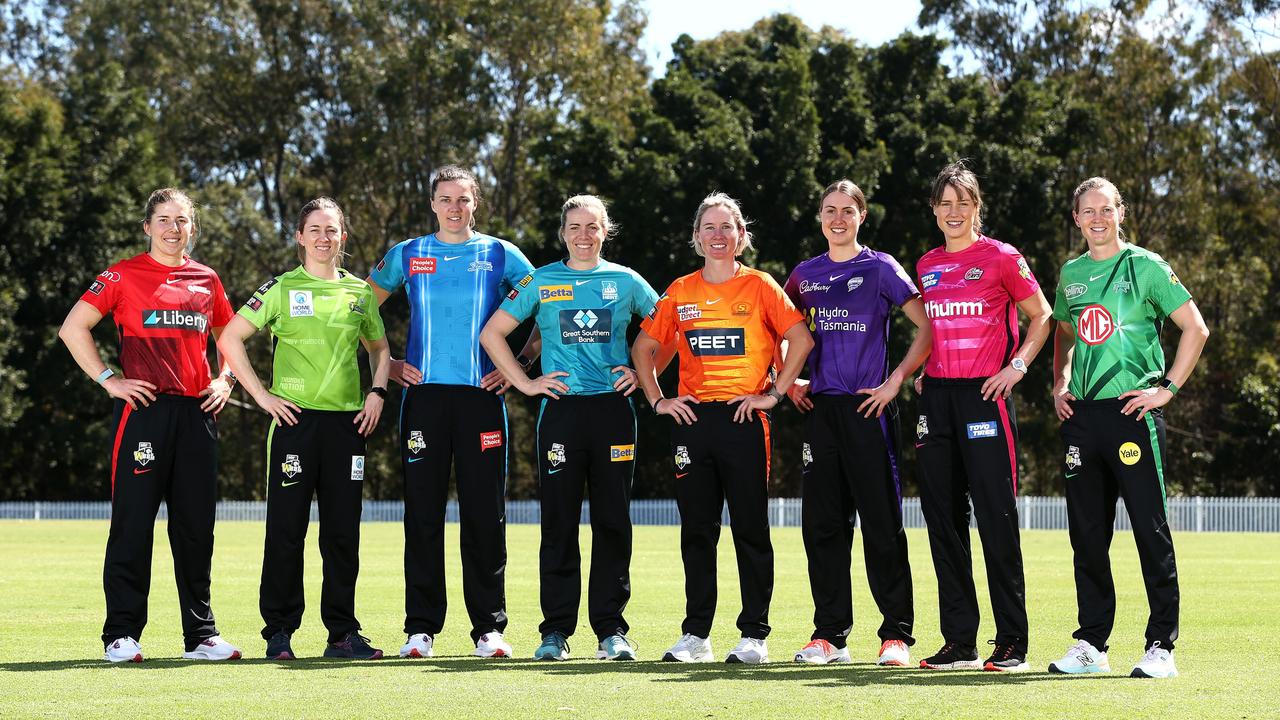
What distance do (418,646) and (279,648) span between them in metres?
0.77

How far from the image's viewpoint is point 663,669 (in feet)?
25.8

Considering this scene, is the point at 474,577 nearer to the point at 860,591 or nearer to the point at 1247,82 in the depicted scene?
the point at 860,591

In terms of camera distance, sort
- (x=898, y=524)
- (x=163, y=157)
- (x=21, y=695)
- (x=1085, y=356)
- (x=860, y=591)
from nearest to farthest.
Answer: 1. (x=21, y=695)
2. (x=1085, y=356)
3. (x=898, y=524)
4. (x=860, y=591)
5. (x=163, y=157)

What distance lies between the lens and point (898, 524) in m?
8.49

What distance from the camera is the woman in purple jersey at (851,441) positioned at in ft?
27.3

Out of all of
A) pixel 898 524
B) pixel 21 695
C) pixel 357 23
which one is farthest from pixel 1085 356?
pixel 357 23

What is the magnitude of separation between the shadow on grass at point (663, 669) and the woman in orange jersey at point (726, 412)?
47 cm

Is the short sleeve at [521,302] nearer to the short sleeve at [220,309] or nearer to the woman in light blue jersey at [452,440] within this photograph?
the woman in light blue jersey at [452,440]

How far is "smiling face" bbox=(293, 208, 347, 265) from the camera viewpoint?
8.74 metres

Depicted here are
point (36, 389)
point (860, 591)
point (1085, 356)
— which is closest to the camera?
point (1085, 356)

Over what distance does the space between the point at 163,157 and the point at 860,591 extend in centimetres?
3741

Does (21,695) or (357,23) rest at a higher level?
(357,23)

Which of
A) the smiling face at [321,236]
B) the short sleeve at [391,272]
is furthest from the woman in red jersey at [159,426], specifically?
the short sleeve at [391,272]

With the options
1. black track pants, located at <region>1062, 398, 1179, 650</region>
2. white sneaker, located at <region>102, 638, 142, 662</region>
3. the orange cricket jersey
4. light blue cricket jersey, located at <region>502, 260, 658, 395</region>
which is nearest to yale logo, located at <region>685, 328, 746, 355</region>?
the orange cricket jersey
